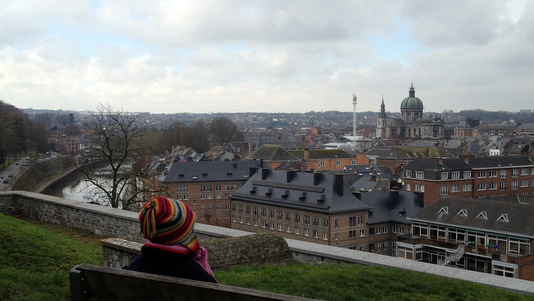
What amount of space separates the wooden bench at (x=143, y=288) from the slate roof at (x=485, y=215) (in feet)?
87.9

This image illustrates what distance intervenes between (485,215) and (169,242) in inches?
1114

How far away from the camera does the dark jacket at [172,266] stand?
→ 3.60 metres

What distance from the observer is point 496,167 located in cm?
5219

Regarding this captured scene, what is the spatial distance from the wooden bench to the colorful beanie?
298 mm

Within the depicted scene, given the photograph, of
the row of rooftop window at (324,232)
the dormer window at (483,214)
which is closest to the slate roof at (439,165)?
the row of rooftop window at (324,232)

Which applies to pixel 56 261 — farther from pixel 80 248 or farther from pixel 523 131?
pixel 523 131

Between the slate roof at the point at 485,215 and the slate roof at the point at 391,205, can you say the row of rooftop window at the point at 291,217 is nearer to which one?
the slate roof at the point at 391,205

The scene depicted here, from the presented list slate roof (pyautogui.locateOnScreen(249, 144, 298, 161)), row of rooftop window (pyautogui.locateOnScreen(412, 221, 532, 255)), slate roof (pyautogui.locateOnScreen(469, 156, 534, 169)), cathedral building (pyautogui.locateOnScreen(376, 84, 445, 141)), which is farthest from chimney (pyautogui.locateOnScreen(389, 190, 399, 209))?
cathedral building (pyautogui.locateOnScreen(376, 84, 445, 141))

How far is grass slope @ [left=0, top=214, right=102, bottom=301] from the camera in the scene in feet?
20.5

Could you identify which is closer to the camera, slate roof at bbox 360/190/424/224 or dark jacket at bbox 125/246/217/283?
dark jacket at bbox 125/246/217/283

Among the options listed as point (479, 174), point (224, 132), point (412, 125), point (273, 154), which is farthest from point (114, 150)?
point (412, 125)

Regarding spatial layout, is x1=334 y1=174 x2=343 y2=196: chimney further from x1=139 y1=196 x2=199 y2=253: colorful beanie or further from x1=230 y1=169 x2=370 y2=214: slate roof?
x1=139 y1=196 x2=199 y2=253: colorful beanie

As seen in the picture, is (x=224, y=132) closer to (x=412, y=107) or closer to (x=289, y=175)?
(x=412, y=107)

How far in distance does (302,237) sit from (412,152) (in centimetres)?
4411
